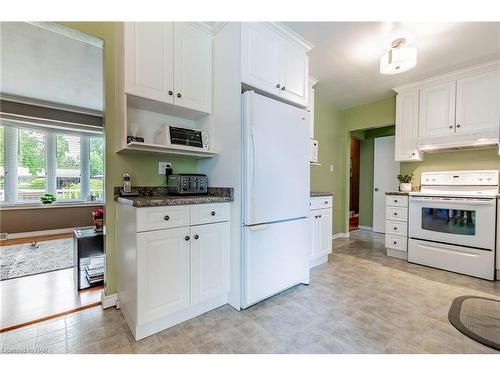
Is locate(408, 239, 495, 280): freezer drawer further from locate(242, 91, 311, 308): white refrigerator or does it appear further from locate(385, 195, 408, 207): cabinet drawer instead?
A: locate(242, 91, 311, 308): white refrigerator

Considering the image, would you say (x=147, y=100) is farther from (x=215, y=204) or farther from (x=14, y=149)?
(x=14, y=149)

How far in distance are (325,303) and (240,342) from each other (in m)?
0.87

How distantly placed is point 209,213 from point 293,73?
157 centimetres

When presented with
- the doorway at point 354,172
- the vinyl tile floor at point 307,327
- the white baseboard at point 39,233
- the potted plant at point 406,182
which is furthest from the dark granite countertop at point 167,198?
the doorway at point 354,172

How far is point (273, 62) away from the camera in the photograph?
194 centimetres

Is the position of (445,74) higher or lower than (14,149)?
higher

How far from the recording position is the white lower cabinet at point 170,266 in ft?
4.64

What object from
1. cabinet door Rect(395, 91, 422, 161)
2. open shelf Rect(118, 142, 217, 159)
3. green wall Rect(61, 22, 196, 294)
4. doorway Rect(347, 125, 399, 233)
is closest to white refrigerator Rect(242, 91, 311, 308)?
open shelf Rect(118, 142, 217, 159)

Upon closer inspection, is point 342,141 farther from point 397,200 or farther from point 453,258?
point 453,258

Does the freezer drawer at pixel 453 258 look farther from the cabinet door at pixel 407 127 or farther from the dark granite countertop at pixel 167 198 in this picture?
the dark granite countertop at pixel 167 198

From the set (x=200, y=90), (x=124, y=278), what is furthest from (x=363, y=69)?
(x=124, y=278)

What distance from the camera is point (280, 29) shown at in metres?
1.94

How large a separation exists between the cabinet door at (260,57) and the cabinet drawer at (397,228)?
250cm

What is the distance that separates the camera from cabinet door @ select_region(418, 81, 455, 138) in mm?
2805
